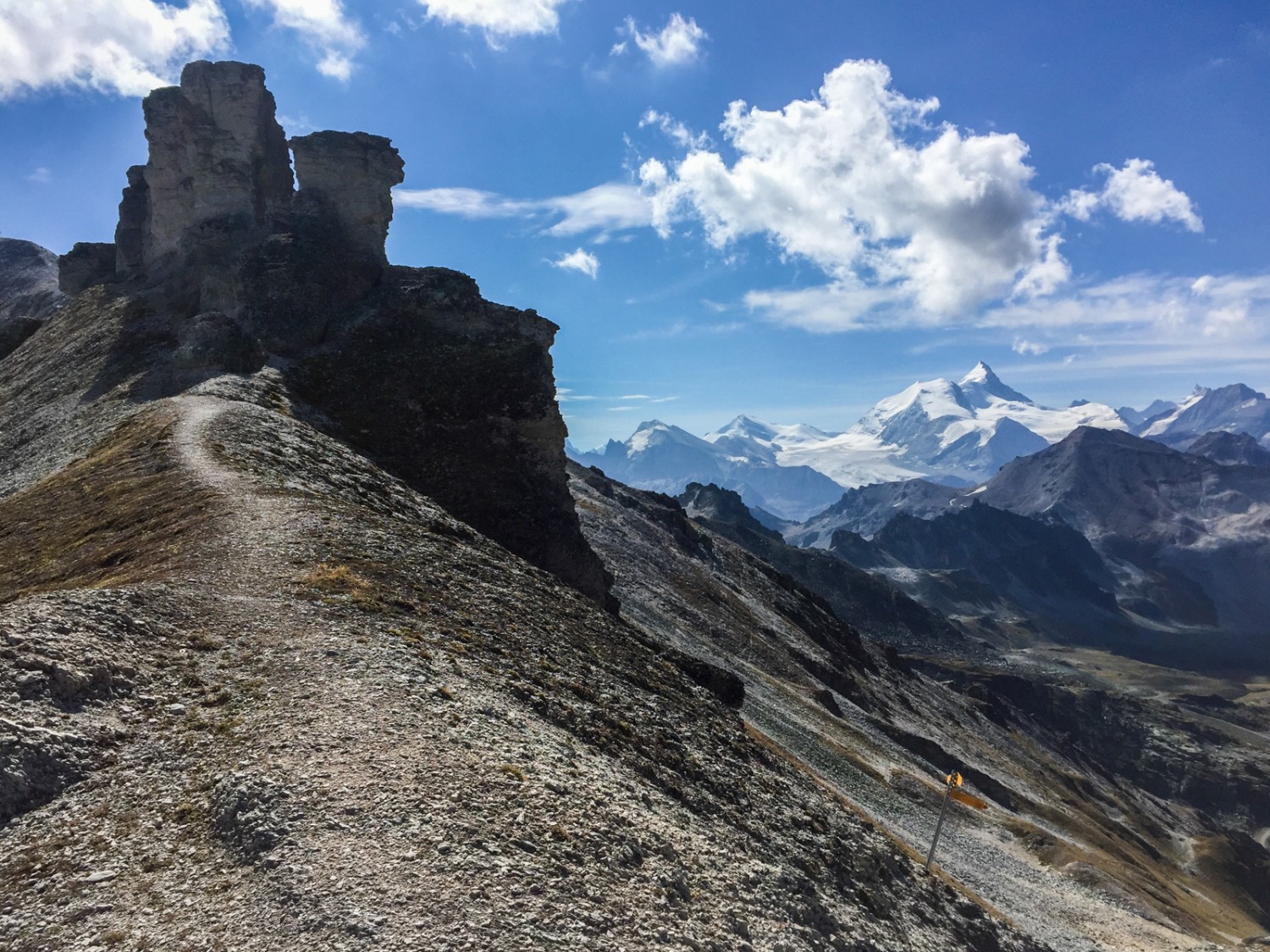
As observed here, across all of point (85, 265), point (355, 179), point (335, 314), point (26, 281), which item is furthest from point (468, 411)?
point (26, 281)

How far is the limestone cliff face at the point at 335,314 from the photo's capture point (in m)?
49.2

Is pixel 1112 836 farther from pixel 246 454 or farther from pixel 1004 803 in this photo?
pixel 246 454

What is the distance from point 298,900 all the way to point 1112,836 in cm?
13705

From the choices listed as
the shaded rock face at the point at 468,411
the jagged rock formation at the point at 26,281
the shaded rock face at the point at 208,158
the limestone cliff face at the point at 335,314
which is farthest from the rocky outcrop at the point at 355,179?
the jagged rock formation at the point at 26,281

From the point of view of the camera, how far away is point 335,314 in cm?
6331

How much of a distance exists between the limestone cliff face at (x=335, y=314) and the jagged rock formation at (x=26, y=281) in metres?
50.0

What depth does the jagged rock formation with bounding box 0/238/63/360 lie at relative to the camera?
125569 mm

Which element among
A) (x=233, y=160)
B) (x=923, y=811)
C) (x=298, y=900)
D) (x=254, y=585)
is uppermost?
(x=233, y=160)

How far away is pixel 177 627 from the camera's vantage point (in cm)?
1953

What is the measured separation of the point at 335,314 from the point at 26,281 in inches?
6031

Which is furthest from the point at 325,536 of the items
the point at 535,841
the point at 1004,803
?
the point at 1004,803

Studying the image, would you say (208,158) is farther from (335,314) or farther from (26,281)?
(26,281)

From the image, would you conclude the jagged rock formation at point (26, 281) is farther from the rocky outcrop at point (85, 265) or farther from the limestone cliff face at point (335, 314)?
the limestone cliff face at point (335, 314)

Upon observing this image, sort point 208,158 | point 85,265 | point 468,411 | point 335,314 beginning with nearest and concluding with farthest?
point 468,411 → point 335,314 → point 208,158 → point 85,265
